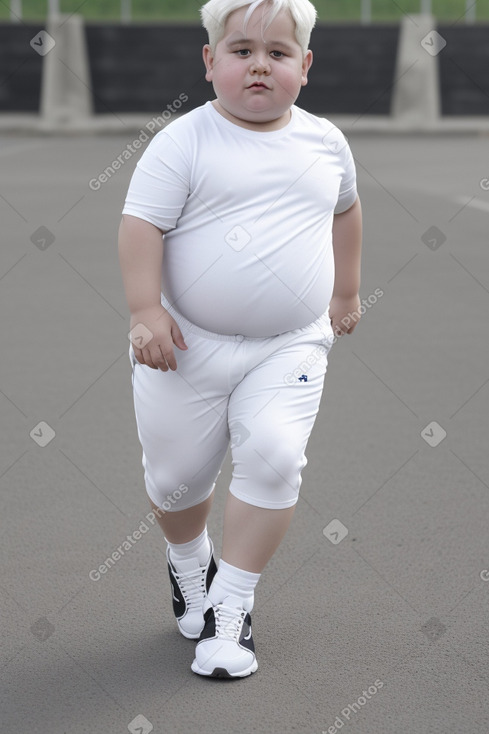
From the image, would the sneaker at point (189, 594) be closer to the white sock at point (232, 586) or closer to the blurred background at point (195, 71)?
the white sock at point (232, 586)

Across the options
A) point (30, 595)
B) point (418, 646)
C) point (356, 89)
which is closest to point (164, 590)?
point (30, 595)

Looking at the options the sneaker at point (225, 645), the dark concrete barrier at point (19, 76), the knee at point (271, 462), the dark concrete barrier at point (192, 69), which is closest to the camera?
the knee at point (271, 462)

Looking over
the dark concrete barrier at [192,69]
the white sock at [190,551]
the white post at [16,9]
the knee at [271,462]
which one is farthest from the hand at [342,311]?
the white post at [16,9]

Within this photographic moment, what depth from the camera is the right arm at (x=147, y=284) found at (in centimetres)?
320

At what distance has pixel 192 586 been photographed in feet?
12.0

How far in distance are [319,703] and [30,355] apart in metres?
4.03

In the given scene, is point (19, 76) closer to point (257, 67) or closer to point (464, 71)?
point (464, 71)

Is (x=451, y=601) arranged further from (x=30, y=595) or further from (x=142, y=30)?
(x=142, y=30)

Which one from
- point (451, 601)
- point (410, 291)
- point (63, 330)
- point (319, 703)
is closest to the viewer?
point (319, 703)

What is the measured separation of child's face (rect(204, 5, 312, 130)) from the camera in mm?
3162

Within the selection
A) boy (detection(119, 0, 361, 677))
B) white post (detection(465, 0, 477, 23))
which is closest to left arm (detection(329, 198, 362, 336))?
boy (detection(119, 0, 361, 677))

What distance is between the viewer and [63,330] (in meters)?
7.50

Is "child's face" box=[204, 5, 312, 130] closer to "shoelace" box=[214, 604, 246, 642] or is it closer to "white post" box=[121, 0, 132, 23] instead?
"shoelace" box=[214, 604, 246, 642]

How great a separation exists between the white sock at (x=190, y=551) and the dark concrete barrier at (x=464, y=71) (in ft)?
69.6
